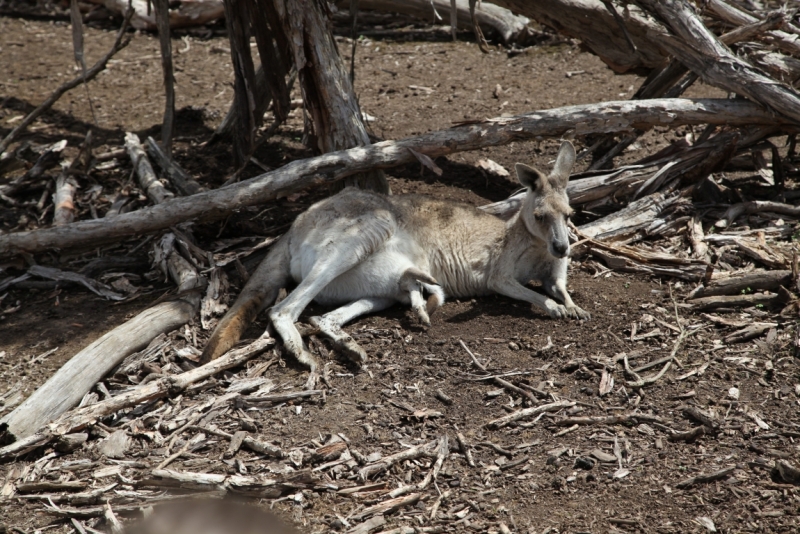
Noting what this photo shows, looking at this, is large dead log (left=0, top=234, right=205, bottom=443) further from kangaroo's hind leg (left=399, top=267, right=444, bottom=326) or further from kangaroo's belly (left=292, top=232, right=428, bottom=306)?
kangaroo's hind leg (left=399, top=267, right=444, bottom=326)

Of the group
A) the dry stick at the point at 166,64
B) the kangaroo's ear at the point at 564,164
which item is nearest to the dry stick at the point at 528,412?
the kangaroo's ear at the point at 564,164

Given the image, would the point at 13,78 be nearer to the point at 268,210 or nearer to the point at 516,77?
the point at 268,210

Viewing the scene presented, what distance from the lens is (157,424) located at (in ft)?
15.2

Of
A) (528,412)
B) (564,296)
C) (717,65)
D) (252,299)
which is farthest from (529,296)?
(717,65)

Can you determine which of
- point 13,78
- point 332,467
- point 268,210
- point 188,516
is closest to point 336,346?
point 332,467

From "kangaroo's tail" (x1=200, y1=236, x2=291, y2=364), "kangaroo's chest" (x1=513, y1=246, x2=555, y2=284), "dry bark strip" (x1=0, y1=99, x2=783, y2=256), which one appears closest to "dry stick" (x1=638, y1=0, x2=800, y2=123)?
"dry bark strip" (x1=0, y1=99, x2=783, y2=256)

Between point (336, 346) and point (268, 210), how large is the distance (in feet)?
8.17

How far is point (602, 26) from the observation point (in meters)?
7.07

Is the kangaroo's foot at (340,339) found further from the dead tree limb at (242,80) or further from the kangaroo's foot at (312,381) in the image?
the dead tree limb at (242,80)

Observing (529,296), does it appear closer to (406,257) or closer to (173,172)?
(406,257)

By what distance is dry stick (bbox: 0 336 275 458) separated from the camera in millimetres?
4379

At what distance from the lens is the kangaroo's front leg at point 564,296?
5.52 metres

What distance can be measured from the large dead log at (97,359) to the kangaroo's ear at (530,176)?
2.77 metres

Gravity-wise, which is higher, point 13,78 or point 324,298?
point 13,78
